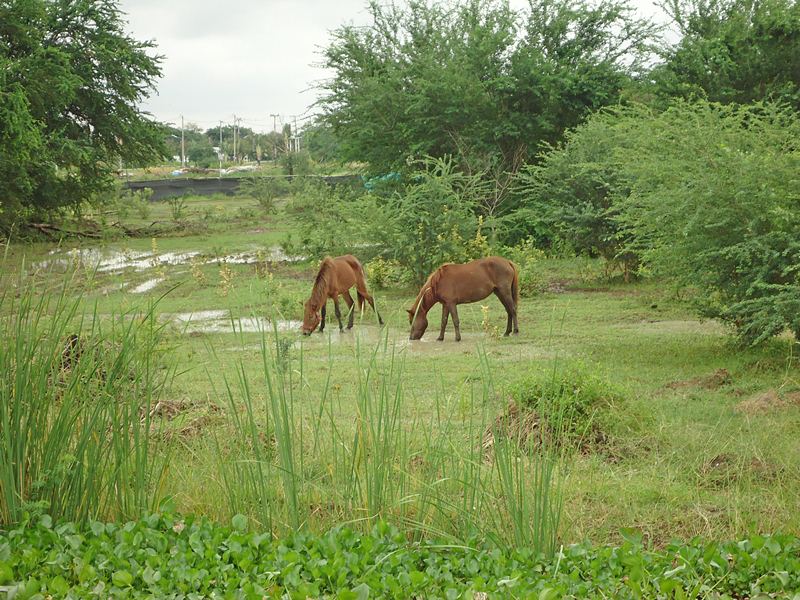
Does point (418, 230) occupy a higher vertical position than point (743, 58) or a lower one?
lower

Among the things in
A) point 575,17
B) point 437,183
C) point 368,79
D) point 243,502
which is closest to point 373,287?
point 437,183

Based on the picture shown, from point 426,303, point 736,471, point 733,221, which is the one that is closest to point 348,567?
point 736,471

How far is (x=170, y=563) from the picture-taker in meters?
3.52

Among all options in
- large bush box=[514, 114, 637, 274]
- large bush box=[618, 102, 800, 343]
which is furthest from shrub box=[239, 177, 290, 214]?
large bush box=[618, 102, 800, 343]

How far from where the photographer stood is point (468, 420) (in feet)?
25.1

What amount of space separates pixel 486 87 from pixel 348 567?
20.3 meters

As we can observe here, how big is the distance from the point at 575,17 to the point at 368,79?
17.0 feet

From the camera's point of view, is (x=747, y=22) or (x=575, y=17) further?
(x=575, y=17)

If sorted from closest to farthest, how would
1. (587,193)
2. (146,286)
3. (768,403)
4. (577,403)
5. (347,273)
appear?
(577,403), (768,403), (347,273), (146,286), (587,193)

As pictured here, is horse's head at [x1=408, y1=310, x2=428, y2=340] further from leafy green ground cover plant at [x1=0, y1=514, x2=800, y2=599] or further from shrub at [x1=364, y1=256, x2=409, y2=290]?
leafy green ground cover plant at [x1=0, y1=514, x2=800, y2=599]

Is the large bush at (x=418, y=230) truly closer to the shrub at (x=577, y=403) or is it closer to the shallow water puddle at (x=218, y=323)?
the shallow water puddle at (x=218, y=323)

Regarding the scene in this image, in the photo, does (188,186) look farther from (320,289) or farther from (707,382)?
(707,382)

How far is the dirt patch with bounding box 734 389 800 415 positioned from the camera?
7.43 meters

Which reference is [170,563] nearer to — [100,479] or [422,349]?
[100,479]
